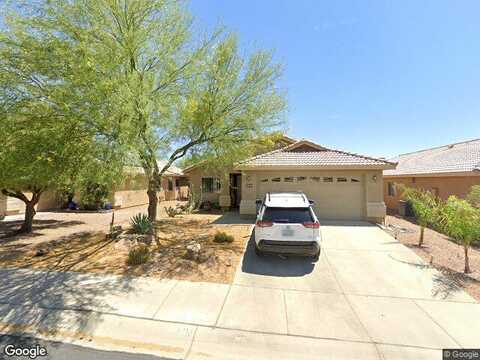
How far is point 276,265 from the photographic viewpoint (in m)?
6.79

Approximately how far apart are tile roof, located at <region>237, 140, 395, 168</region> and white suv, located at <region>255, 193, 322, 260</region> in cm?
565

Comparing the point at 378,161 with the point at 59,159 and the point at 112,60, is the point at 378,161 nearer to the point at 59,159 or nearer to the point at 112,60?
the point at 112,60

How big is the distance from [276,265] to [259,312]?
237cm

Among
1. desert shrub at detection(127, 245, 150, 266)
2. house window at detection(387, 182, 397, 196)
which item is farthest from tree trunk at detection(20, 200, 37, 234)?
house window at detection(387, 182, 397, 196)

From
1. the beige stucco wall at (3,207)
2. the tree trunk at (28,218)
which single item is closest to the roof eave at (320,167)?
the tree trunk at (28,218)

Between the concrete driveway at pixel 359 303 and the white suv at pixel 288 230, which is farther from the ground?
the white suv at pixel 288 230

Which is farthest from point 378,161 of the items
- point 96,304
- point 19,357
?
point 19,357

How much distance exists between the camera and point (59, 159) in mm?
6375

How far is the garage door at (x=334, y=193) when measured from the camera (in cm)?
1295

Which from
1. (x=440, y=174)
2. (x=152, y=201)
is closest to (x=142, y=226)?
(x=152, y=201)

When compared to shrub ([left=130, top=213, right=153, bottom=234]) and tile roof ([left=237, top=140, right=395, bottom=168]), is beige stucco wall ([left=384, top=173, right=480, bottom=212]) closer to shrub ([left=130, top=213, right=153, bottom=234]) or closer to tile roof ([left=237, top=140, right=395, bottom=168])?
tile roof ([left=237, top=140, right=395, bottom=168])

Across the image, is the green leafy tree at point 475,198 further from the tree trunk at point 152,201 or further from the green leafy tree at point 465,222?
the tree trunk at point 152,201

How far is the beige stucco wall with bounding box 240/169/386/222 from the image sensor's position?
40.9 feet

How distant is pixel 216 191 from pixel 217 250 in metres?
10.2
